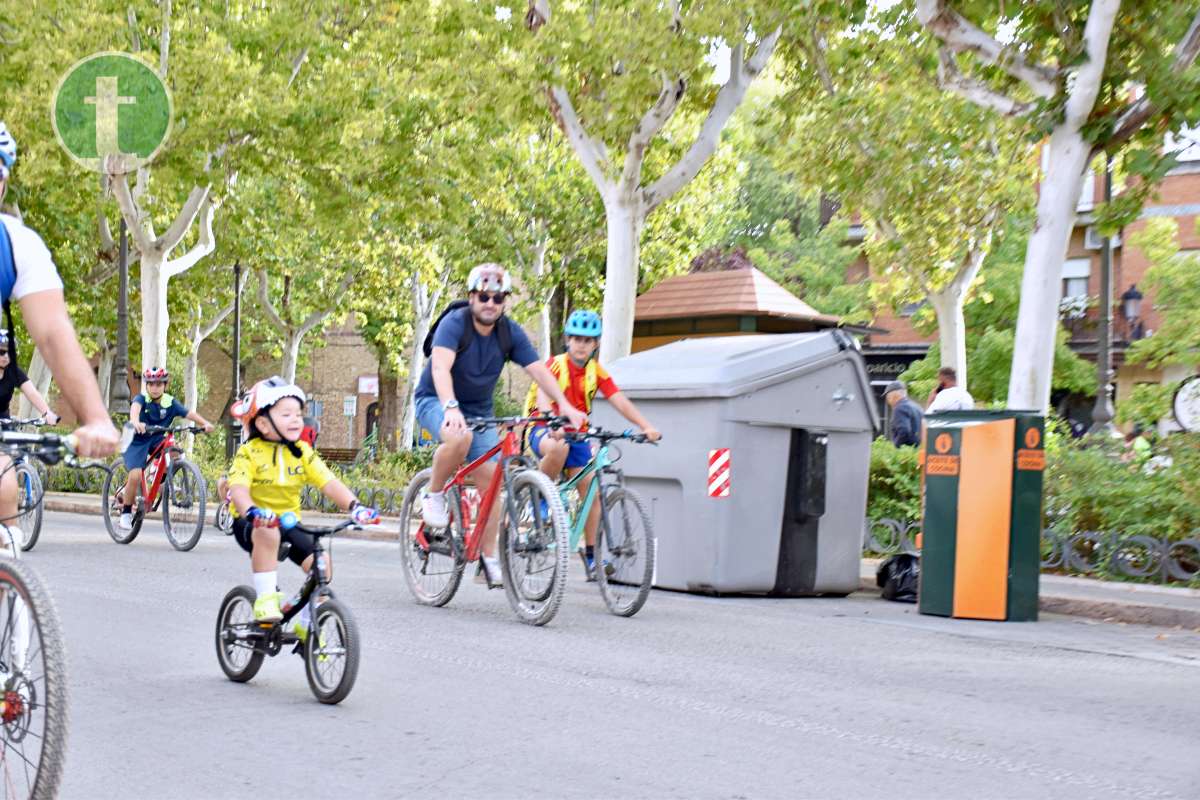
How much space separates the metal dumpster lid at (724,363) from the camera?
38.8 feet

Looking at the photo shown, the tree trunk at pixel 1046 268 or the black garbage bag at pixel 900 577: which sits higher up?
the tree trunk at pixel 1046 268

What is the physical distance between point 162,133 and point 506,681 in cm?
1798

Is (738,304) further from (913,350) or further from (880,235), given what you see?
(913,350)

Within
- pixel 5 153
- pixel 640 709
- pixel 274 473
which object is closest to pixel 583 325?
pixel 274 473

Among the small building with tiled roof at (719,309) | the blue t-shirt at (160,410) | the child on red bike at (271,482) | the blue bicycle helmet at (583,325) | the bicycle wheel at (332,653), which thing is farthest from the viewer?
the small building with tiled roof at (719,309)

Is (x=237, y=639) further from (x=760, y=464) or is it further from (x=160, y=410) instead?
(x=160, y=410)

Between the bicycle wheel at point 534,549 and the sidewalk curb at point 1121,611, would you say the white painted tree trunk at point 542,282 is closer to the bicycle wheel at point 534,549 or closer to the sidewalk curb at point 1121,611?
the sidewalk curb at point 1121,611

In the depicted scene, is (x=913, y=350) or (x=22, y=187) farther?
(x=913, y=350)

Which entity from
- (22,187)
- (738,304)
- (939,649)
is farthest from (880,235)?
(939,649)

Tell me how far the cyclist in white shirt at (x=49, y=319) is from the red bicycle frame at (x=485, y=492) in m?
5.56

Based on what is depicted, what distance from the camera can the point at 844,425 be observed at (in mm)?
12297

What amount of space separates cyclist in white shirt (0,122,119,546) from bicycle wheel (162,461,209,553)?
35.1 ft

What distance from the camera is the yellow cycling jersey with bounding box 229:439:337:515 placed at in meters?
7.30

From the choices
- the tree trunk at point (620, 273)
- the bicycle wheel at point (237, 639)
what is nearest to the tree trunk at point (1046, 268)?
the tree trunk at point (620, 273)
